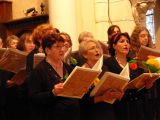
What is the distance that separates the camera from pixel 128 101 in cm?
388

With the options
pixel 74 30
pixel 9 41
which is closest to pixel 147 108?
pixel 9 41

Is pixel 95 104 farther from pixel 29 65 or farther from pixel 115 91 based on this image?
pixel 29 65

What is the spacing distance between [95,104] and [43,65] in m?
0.58

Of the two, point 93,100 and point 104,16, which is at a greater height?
point 104,16

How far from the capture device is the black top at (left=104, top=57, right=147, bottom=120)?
3.83 m

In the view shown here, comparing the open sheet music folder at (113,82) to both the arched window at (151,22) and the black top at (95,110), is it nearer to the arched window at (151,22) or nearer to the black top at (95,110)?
the black top at (95,110)

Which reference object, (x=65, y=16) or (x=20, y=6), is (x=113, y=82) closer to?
(x=65, y=16)

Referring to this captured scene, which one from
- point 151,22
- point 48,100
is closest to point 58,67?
point 48,100

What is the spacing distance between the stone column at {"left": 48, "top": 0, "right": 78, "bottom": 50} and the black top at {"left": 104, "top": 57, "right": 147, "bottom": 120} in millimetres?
3075

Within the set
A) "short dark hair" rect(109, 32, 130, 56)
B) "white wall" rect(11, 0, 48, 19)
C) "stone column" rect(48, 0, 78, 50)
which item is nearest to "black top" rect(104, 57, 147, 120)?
"short dark hair" rect(109, 32, 130, 56)

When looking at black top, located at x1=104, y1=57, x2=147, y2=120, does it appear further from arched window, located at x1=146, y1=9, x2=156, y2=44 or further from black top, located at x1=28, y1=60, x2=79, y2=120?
arched window, located at x1=146, y1=9, x2=156, y2=44

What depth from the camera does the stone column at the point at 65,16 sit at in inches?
272

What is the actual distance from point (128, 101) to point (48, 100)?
3.21 feet

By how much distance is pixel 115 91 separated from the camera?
3354 mm
